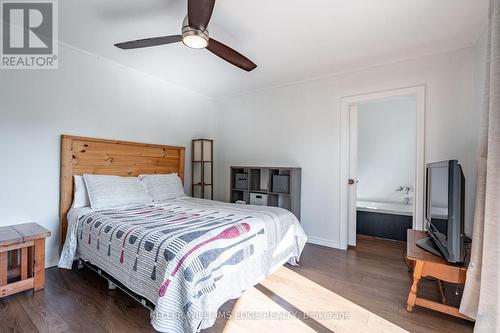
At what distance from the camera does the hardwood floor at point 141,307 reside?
5.06 ft

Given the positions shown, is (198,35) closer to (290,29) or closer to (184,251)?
(290,29)

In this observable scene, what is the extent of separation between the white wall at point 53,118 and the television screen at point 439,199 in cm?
334

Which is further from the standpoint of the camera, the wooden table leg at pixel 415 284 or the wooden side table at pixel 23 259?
the wooden side table at pixel 23 259

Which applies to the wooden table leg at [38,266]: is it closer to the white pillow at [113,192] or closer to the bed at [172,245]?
the bed at [172,245]

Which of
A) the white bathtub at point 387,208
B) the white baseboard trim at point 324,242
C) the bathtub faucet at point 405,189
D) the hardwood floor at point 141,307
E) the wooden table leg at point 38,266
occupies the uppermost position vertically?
the bathtub faucet at point 405,189

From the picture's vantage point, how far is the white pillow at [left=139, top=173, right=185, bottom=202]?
9.78 feet

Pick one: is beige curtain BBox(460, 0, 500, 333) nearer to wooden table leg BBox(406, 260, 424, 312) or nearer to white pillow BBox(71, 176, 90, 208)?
wooden table leg BBox(406, 260, 424, 312)

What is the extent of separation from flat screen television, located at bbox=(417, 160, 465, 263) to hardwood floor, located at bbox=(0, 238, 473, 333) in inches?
19.3

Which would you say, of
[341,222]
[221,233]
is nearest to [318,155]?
[341,222]

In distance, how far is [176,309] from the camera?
4.41 ft

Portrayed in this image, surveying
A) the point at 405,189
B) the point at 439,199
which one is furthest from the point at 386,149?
the point at 439,199

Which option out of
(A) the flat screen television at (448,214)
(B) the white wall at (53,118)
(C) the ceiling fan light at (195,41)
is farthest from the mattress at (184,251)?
(C) the ceiling fan light at (195,41)

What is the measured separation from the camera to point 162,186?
122 inches

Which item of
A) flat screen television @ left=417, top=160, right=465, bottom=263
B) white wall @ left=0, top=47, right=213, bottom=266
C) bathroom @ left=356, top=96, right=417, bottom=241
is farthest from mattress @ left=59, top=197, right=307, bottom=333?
bathroom @ left=356, top=96, right=417, bottom=241
